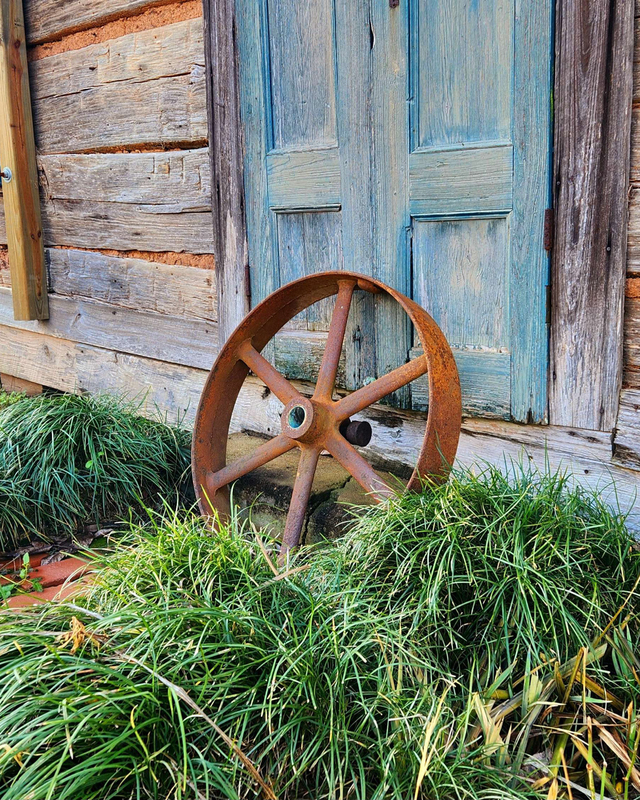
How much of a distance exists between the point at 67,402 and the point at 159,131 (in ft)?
4.82

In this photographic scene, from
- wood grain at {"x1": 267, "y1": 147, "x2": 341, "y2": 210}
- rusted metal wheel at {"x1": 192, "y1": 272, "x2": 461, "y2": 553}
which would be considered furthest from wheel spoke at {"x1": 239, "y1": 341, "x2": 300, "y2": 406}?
wood grain at {"x1": 267, "y1": 147, "x2": 341, "y2": 210}

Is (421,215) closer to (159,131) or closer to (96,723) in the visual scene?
(159,131)

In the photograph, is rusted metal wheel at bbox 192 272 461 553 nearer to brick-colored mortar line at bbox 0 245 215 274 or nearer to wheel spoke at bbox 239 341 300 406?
wheel spoke at bbox 239 341 300 406

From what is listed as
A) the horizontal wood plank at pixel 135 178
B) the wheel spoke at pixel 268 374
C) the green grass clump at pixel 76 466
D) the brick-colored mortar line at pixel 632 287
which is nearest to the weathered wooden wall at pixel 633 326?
the brick-colored mortar line at pixel 632 287

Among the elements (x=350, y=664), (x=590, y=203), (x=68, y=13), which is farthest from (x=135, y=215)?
(x=350, y=664)

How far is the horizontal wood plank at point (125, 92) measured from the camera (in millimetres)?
3805

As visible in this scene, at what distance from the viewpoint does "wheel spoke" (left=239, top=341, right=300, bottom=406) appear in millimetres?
3117

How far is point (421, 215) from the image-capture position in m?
2.97

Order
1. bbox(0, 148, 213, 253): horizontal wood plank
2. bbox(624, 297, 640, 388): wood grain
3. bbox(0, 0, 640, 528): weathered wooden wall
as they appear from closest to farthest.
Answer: bbox(624, 297, 640, 388): wood grain
bbox(0, 0, 640, 528): weathered wooden wall
bbox(0, 148, 213, 253): horizontal wood plank

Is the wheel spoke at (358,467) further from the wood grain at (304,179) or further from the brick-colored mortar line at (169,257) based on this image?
the brick-colored mortar line at (169,257)

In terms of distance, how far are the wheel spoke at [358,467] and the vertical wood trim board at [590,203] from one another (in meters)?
0.69

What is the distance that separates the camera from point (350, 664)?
188 centimetres

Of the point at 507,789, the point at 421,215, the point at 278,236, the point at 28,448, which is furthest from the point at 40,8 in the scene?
the point at 507,789

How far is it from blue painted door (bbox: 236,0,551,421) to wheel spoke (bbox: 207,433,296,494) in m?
0.51
